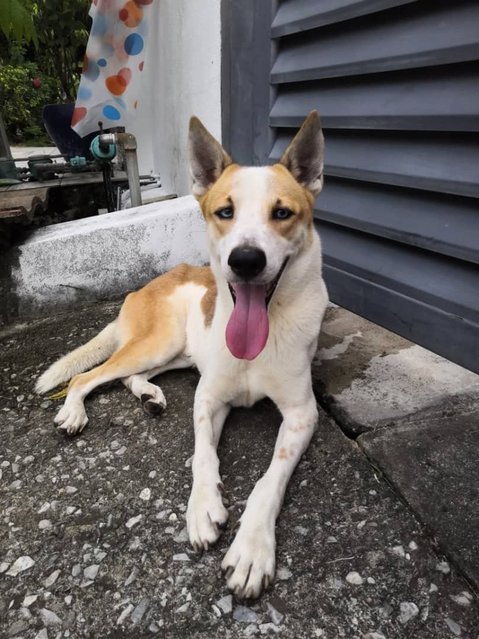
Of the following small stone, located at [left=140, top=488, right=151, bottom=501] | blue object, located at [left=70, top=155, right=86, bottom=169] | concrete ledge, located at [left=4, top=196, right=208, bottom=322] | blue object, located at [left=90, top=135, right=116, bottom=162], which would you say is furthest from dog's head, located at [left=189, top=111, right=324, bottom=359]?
blue object, located at [left=70, top=155, right=86, bottom=169]

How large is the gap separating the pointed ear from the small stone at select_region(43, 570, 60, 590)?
1.92 metres

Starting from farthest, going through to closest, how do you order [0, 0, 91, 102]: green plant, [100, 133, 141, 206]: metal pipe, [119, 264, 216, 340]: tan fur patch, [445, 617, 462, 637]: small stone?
[0, 0, 91, 102]: green plant, [100, 133, 141, 206]: metal pipe, [119, 264, 216, 340]: tan fur patch, [445, 617, 462, 637]: small stone

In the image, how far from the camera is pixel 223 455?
78.3 inches

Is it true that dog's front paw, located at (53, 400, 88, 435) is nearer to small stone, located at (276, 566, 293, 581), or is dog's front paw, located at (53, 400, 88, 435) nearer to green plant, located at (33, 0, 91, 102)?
small stone, located at (276, 566, 293, 581)

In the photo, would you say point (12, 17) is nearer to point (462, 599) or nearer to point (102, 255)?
point (102, 255)

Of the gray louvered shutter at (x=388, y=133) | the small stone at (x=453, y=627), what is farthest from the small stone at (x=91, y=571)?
the gray louvered shutter at (x=388, y=133)

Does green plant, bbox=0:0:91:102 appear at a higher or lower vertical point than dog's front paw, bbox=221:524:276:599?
higher

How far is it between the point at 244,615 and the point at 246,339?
971mm

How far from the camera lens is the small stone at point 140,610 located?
1337 mm

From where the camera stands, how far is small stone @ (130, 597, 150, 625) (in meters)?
1.34

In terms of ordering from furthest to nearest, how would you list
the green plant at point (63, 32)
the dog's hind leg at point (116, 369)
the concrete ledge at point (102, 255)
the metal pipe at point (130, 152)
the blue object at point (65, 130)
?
the green plant at point (63, 32) < the blue object at point (65, 130) < the metal pipe at point (130, 152) < the concrete ledge at point (102, 255) < the dog's hind leg at point (116, 369)

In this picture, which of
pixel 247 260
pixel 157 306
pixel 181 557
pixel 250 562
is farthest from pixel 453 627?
pixel 157 306

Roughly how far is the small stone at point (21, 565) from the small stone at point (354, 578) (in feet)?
3.51

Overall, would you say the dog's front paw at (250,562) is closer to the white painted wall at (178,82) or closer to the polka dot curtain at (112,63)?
the white painted wall at (178,82)
